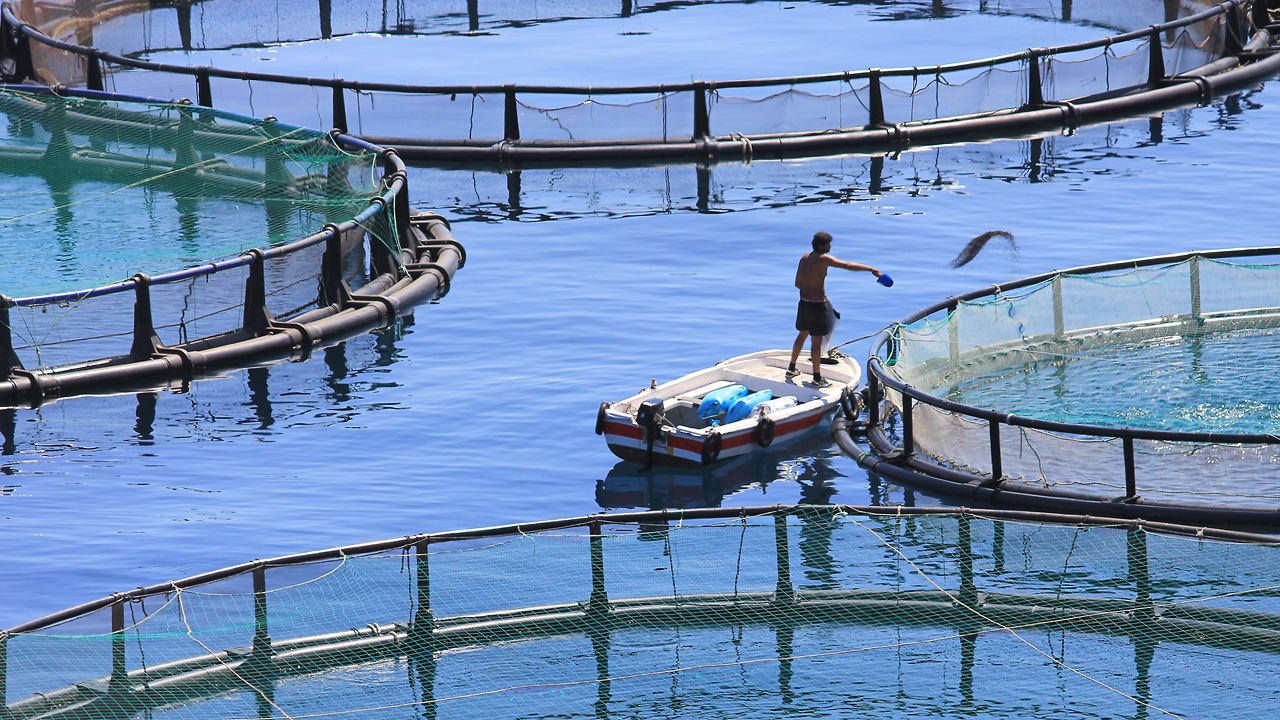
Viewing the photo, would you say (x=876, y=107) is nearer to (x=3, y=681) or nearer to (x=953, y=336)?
(x=953, y=336)

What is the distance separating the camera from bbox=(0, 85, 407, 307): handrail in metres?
23.6

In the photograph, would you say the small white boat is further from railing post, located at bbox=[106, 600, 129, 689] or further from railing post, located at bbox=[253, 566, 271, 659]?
railing post, located at bbox=[106, 600, 129, 689]

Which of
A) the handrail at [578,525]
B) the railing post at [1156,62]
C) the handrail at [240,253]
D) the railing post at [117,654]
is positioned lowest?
the railing post at [117,654]

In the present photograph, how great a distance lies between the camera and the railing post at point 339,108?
35.5 metres

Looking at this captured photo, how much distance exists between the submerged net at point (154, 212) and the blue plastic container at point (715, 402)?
759 cm

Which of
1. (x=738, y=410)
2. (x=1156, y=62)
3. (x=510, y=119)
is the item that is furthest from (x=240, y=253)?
(x=1156, y=62)

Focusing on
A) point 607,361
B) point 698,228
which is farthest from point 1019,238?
point 607,361

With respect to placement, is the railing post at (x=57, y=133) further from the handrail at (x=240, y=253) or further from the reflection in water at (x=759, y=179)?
the reflection in water at (x=759, y=179)

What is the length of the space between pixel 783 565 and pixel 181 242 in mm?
16946

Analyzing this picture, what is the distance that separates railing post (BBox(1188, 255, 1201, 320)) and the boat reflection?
18.7ft

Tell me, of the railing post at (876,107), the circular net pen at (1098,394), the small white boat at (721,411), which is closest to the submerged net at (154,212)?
the small white boat at (721,411)

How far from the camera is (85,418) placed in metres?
23.2

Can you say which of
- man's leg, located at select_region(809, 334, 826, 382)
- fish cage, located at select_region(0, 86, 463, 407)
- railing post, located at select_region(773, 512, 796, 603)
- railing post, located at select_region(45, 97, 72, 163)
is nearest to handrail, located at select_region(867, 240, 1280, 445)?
man's leg, located at select_region(809, 334, 826, 382)

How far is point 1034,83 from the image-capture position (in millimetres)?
37531
